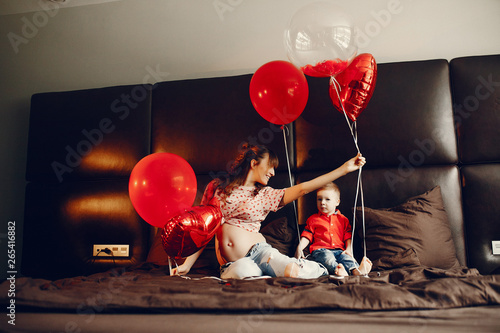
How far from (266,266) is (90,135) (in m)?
1.57

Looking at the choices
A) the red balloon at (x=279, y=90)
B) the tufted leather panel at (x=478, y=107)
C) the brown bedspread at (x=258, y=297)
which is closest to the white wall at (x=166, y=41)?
the tufted leather panel at (x=478, y=107)

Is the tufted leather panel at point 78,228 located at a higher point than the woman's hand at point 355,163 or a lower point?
lower

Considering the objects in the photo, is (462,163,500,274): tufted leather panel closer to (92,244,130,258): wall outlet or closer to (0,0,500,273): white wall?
(0,0,500,273): white wall

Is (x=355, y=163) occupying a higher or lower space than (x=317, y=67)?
lower

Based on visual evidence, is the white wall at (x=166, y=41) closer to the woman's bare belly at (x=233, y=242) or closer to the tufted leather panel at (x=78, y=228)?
the tufted leather panel at (x=78, y=228)

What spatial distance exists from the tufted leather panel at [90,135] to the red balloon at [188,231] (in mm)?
990

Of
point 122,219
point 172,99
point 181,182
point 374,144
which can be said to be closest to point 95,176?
point 122,219

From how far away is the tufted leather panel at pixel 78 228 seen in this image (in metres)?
2.24

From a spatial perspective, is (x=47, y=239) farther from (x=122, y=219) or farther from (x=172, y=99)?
(x=172, y=99)

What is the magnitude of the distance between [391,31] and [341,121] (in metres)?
0.77

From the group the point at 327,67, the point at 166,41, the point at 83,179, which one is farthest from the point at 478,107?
the point at 83,179

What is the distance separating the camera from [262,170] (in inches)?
74.2

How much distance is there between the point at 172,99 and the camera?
2.31 metres

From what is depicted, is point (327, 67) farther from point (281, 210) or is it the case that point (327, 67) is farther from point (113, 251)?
point (113, 251)
